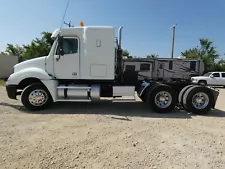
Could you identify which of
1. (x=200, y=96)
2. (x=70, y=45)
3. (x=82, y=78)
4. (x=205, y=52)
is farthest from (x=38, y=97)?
(x=205, y=52)

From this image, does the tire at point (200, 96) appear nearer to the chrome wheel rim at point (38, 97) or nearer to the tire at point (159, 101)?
the tire at point (159, 101)

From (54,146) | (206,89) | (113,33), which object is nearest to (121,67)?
(113,33)

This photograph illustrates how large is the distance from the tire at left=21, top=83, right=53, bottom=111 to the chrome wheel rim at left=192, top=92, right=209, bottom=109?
17.0 ft

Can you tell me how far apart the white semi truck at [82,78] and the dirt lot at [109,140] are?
0.52 m

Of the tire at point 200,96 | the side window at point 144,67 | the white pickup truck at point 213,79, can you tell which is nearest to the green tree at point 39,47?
the side window at point 144,67

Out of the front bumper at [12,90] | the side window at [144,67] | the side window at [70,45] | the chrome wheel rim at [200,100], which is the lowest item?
the chrome wheel rim at [200,100]

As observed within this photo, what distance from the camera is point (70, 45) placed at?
7.06 metres

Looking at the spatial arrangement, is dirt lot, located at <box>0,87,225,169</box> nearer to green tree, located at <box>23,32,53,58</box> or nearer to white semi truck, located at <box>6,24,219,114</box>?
white semi truck, located at <box>6,24,219,114</box>

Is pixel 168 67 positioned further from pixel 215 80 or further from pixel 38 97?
pixel 38 97

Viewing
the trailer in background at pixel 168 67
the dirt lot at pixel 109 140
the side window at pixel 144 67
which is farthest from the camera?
the side window at pixel 144 67

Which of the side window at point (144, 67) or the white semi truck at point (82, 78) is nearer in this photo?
the white semi truck at point (82, 78)

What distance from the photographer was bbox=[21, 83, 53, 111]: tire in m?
6.85

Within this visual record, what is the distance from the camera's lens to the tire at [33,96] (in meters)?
6.85

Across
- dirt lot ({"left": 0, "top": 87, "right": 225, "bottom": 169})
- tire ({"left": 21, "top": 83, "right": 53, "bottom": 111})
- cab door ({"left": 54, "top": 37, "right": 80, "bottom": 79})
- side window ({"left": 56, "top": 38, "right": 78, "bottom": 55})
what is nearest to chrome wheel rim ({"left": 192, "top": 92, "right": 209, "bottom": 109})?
dirt lot ({"left": 0, "top": 87, "right": 225, "bottom": 169})
